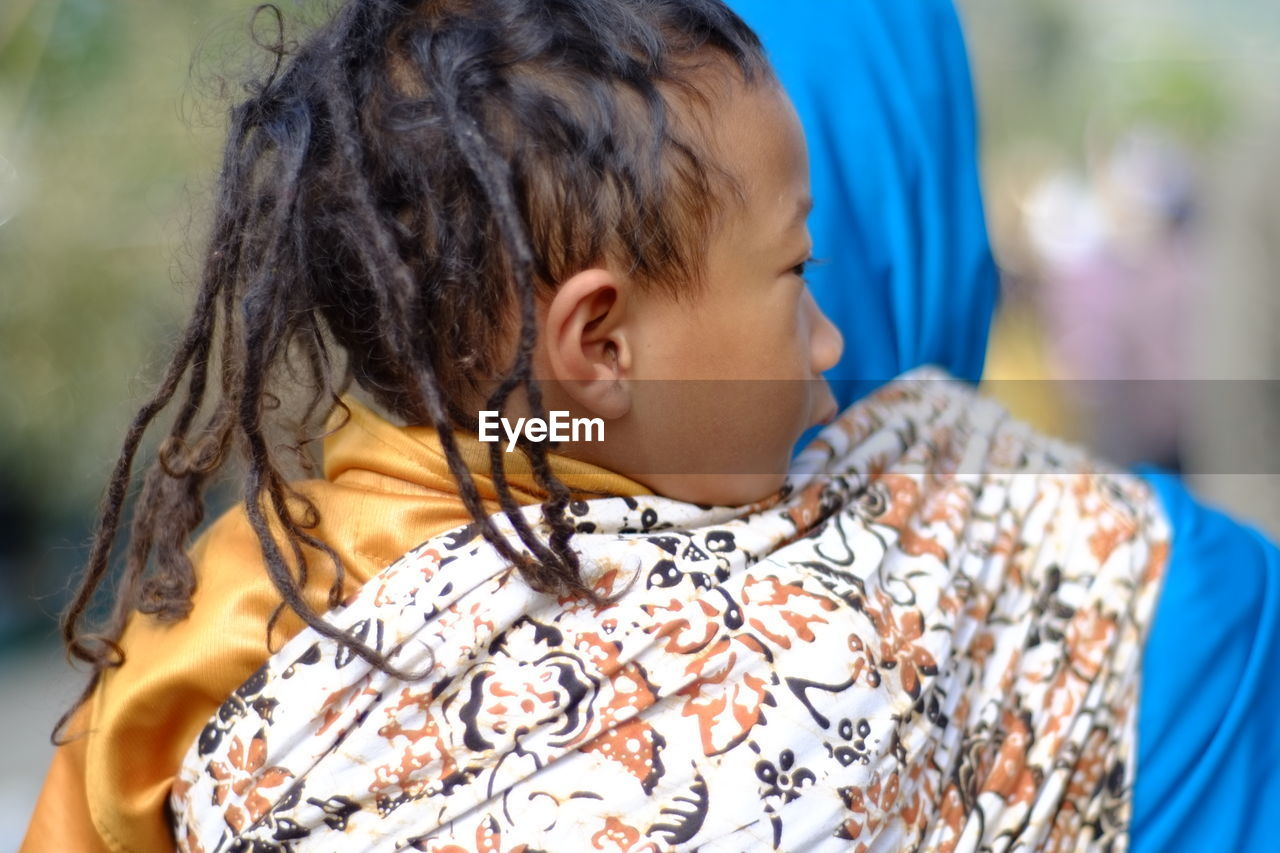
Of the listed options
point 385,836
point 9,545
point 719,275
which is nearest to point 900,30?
point 719,275

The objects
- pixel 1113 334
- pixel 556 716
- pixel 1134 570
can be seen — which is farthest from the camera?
pixel 1113 334

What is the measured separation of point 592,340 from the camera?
0.96 meters

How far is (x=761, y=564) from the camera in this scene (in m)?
0.95

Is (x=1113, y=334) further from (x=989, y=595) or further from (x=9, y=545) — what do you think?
(x=9, y=545)

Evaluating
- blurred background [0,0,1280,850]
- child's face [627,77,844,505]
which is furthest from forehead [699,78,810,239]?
blurred background [0,0,1280,850]

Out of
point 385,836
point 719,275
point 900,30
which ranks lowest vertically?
point 385,836

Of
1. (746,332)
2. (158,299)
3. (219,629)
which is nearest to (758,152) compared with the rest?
(746,332)

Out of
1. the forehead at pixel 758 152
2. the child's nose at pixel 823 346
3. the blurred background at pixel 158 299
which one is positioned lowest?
the blurred background at pixel 158 299

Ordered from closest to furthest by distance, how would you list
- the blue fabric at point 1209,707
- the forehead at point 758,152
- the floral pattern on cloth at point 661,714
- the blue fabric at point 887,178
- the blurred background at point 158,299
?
the floral pattern on cloth at point 661,714 → the forehead at point 758,152 → the blue fabric at point 1209,707 → the blue fabric at point 887,178 → the blurred background at point 158,299

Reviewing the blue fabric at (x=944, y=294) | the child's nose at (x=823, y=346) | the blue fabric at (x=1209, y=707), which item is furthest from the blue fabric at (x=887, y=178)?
the blue fabric at (x=1209, y=707)

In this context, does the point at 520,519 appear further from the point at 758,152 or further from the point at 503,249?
the point at 758,152

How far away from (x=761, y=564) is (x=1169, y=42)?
7058 mm

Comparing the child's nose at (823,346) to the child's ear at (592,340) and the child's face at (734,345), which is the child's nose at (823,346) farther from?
the child's ear at (592,340)

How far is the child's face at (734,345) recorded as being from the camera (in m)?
0.97
